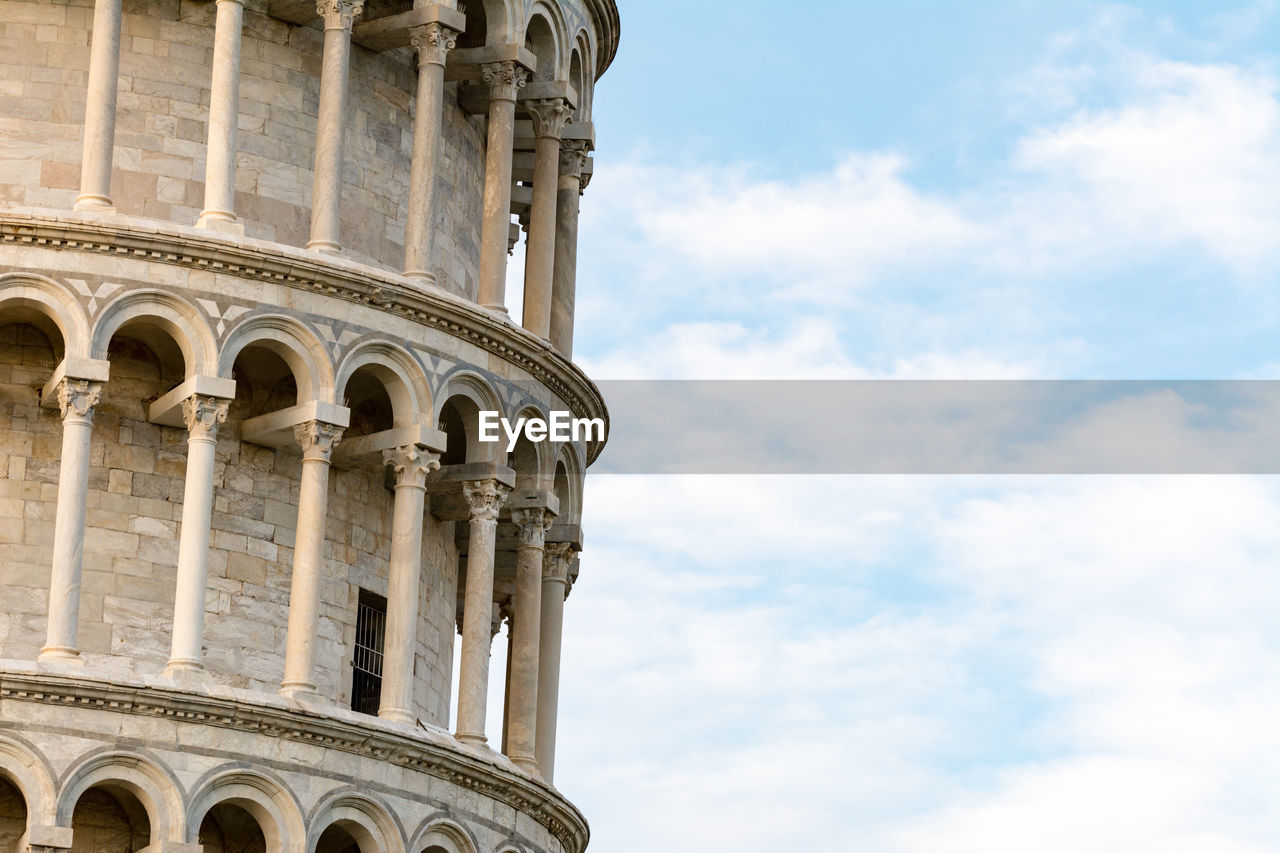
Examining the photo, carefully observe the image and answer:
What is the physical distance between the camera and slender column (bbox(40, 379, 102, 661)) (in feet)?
101

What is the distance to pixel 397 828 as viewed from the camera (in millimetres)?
32094

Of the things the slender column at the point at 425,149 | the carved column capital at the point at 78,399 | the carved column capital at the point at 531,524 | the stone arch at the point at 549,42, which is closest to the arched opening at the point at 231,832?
the carved column capital at the point at 78,399

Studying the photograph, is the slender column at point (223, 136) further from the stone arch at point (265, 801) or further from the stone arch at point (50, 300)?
the stone arch at point (265, 801)

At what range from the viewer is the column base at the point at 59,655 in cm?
3052

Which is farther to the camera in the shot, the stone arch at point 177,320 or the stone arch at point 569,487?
the stone arch at point 569,487

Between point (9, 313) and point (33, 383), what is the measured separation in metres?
0.85

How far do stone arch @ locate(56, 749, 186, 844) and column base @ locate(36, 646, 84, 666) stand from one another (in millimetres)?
982

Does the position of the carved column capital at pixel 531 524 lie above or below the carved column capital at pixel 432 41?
below

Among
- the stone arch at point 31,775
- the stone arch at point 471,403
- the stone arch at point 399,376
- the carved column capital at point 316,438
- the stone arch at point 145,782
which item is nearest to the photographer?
the stone arch at point 31,775

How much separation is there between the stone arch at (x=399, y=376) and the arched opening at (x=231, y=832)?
4.68m

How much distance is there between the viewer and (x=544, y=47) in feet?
122

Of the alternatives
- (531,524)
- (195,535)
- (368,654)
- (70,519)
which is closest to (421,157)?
(531,524)

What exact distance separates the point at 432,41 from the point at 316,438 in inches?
203

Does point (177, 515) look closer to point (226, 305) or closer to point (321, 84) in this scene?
point (226, 305)
